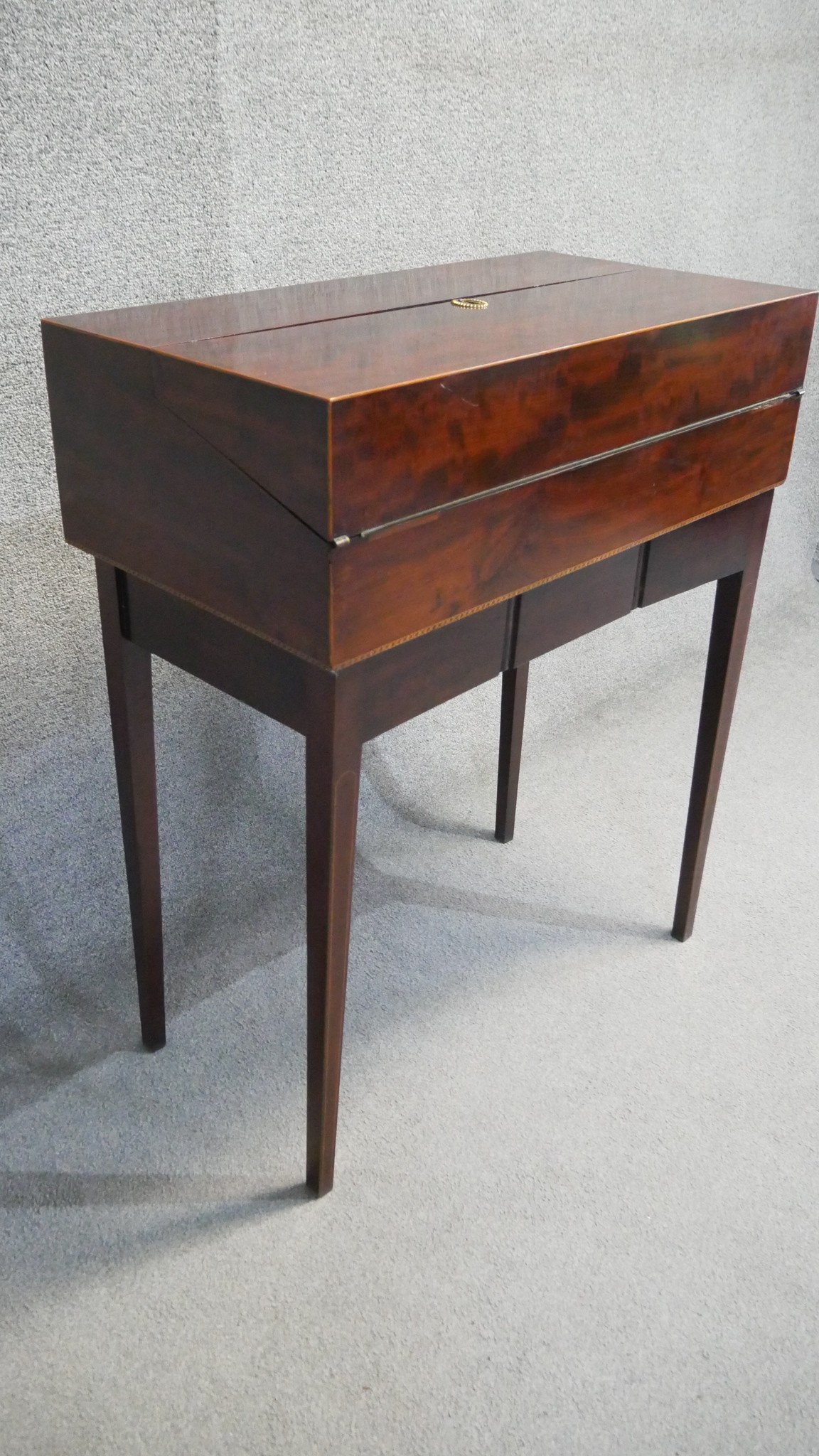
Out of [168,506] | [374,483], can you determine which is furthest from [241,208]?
[374,483]

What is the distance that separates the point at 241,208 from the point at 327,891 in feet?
2.69

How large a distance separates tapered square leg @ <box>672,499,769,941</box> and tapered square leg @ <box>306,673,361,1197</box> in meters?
0.59

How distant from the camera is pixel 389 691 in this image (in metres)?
1.06

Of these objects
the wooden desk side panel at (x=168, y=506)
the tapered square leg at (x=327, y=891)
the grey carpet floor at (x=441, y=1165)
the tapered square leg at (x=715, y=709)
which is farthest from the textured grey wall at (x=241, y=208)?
the tapered square leg at (x=715, y=709)

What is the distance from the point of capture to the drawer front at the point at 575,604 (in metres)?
1.22

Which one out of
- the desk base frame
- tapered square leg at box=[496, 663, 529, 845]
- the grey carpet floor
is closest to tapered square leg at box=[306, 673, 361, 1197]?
the desk base frame

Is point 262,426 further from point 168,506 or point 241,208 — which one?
point 241,208

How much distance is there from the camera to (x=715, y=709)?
152 centimetres

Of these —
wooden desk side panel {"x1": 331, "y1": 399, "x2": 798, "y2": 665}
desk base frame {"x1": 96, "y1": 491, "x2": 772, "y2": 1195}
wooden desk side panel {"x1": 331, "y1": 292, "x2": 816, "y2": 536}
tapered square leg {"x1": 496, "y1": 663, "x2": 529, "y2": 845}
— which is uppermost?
wooden desk side panel {"x1": 331, "y1": 292, "x2": 816, "y2": 536}

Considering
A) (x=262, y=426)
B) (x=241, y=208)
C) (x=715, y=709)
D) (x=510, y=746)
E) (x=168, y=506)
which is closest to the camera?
(x=262, y=426)

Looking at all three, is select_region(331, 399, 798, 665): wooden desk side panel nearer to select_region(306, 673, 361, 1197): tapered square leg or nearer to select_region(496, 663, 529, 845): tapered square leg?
select_region(306, 673, 361, 1197): tapered square leg

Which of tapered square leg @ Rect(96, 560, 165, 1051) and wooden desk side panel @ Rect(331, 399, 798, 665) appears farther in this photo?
tapered square leg @ Rect(96, 560, 165, 1051)

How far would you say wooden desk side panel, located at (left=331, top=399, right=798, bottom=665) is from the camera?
94 centimetres

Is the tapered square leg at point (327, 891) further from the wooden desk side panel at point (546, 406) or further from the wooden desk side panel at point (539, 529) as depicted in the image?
the wooden desk side panel at point (546, 406)
